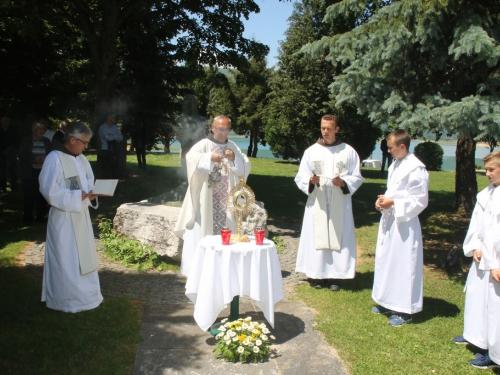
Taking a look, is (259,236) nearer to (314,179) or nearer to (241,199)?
(241,199)

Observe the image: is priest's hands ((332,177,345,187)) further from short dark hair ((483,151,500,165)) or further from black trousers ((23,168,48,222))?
black trousers ((23,168,48,222))

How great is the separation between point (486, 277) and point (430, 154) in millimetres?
23162

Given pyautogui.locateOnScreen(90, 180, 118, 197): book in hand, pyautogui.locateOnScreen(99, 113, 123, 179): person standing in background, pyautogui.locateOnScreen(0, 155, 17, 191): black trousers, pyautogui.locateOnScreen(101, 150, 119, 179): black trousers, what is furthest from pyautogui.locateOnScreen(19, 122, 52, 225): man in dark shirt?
pyautogui.locateOnScreen(90, 180, 118, 197): book in hand

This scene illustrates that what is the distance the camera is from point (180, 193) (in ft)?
32.1

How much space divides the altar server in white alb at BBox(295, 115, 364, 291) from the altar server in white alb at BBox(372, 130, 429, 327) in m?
1.00

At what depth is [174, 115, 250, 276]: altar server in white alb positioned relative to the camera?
19.9 ft

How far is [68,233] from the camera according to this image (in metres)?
5.56

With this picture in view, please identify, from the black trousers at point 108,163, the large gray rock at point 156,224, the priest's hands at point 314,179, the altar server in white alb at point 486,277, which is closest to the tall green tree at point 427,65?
the priest's hands at point 314,179

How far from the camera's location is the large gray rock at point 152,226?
7730 millimetres

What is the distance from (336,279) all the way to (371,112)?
2689 millimetres

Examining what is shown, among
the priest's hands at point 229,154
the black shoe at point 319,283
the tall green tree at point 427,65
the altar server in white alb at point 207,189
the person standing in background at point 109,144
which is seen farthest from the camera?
the person standing in background at point 109,144

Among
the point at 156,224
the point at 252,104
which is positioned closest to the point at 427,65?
the point at 156,224

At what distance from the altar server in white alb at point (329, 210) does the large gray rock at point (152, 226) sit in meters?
2.19

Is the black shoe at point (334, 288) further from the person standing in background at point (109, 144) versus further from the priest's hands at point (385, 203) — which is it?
the person standing in background at point (109, 144)
